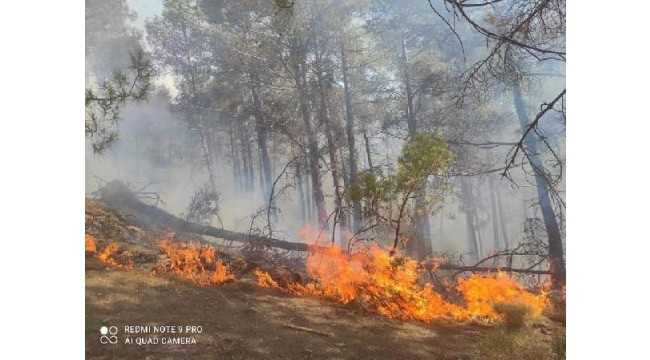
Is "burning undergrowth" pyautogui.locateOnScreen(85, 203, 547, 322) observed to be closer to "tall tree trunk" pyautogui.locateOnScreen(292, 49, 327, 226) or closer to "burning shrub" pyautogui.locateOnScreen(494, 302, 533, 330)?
"burning shrub" pyautogui.locateOnScreen(494, 302, 533, 330)

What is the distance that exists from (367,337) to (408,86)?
2.53 meters

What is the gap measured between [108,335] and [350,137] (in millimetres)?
2942

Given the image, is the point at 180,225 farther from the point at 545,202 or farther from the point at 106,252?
the point at 545,202

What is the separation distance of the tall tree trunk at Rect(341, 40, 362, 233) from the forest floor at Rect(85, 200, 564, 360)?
93cm

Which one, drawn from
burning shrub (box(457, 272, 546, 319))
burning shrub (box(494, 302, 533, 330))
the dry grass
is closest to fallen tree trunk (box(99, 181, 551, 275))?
burning shrub (box(457, 272, 546, 319))

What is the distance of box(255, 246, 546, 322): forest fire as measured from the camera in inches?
177

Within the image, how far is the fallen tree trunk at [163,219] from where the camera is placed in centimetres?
445

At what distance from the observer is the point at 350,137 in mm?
4652

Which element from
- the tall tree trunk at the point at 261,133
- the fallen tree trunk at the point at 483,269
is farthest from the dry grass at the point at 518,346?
the tall tree trunk at the point at 261,133

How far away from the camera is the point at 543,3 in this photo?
4.52 meters

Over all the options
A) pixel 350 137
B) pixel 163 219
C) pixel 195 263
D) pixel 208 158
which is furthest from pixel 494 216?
pixel 163 219

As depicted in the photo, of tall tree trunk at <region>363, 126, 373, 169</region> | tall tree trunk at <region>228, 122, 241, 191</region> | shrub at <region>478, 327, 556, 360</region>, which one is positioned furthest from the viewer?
tall tree trunk at <region>363, 126, 373, 169</region>
